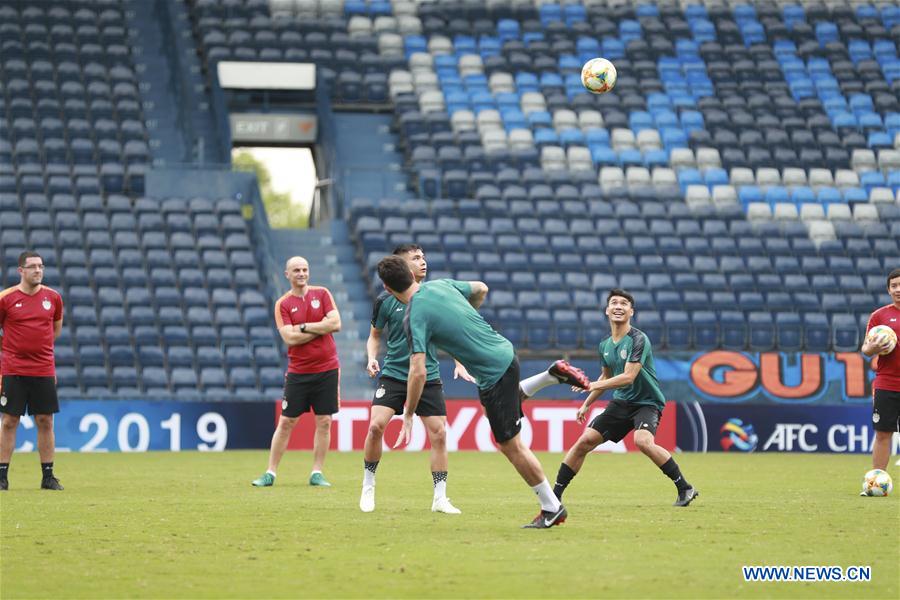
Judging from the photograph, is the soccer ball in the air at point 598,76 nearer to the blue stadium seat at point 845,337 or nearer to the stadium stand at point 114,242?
the stadium stand at point 114,242

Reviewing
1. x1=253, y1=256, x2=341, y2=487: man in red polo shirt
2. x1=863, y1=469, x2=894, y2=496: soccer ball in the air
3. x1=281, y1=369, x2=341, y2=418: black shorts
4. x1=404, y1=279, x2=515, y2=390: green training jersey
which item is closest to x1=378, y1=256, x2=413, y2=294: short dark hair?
x1=404, y1=279, x2=515, y2=390: green training jersey

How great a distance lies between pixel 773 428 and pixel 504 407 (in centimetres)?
1559

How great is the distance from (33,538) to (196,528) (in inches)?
47.7

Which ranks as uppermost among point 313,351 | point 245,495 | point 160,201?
point 160,201

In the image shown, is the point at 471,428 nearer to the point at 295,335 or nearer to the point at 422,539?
the point at 295,335

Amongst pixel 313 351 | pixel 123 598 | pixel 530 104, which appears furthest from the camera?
pixel 530 104

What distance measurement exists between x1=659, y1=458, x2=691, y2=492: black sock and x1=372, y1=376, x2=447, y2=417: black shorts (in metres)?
2.08

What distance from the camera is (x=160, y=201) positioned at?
2964cm

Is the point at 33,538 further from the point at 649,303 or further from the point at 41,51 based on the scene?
the point at 41,51

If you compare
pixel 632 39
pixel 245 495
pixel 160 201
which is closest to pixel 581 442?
pixel 245 495

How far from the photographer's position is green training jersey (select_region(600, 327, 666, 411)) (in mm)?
12742

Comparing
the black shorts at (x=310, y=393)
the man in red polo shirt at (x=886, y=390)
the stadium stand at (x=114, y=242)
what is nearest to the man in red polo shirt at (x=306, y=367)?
the black shorts at (x=310, y=393)

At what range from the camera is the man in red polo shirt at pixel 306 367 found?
15.2 m

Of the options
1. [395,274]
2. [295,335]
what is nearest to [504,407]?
[395,274]
